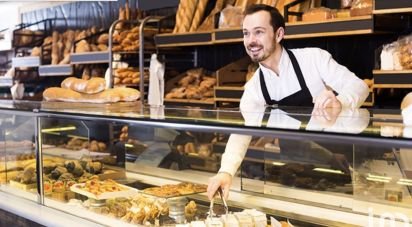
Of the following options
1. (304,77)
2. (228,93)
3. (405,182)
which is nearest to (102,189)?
(304,77)

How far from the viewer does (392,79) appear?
271cm

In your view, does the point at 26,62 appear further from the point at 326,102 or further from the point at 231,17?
the point at 326,102

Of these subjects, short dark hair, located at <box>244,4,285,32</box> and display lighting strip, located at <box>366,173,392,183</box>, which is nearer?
display lighting strip, located at <box>366,173,392,183</box>

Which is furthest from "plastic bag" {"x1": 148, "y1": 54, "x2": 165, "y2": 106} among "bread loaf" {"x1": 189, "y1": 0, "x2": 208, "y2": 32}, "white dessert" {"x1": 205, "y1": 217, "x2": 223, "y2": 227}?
"white dessert" {"x1": 205, "y1": 217, "x2": 223, "y2": 227}

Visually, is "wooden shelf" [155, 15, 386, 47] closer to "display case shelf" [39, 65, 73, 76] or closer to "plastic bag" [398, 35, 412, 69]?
"plastic bag" [398, 35, 412, 69]

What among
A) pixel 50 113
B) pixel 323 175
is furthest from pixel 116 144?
pixel 323 175

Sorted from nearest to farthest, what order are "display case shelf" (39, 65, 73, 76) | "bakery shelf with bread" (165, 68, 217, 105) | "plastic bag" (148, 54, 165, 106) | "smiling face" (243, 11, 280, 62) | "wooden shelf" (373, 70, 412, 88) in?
"smiling face" (243, 11, 280, 62) < "wooden shelf" (373, 70, 412, 88) < "bakery shelf with bread" (165, 68, 217, 105) < "plastic bag" (148, 54, 165, 106) < "display case shelf" (39, 65, 73, 76)

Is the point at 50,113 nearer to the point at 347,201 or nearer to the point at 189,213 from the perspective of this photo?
the point at 189,213

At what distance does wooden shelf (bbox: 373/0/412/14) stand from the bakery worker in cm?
42

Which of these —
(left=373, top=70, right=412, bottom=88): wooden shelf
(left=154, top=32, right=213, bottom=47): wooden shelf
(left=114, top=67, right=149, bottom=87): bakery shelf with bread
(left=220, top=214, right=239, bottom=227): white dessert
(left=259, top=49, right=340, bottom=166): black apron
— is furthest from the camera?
(left=114, top=67, right=149, bottom=87): bakery shelf with bread

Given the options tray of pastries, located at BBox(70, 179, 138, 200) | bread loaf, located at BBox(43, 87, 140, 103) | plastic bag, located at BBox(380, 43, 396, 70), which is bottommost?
tray of pastries, located at BBox(70, 179, 138, 200)

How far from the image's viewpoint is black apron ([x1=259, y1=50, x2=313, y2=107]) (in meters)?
2.44

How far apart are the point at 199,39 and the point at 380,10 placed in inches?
56.8

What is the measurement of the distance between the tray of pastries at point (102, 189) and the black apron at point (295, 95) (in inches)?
28.2
